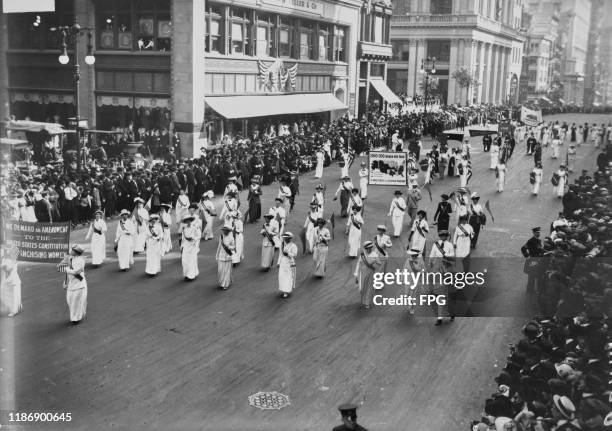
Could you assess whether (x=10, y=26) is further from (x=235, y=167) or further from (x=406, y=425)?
(x=406, y=425)

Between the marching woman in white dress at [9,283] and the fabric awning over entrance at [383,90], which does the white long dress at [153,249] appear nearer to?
the marching woman in white dress at [9,283]

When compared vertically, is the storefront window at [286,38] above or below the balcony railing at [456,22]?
below

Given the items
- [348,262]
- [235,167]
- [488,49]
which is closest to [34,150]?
[235,167]

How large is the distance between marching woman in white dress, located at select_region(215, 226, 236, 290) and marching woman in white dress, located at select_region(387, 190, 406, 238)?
6554mm

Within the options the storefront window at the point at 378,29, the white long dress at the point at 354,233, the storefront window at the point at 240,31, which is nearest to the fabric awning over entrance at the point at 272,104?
the storefront window at the point at 240,31

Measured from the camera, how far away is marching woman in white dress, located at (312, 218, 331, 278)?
16188mm

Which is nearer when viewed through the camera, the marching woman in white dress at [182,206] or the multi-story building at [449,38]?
the marching woman in white dress at [182,206]

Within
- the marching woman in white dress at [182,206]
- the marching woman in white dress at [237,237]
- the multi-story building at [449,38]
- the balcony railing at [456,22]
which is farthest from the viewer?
the multi-story building at [449,38]

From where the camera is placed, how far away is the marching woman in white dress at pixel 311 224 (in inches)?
722

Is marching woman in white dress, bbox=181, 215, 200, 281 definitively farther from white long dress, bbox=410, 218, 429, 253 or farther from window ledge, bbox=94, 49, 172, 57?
window ledge, bbox=94, 49, 172, 57

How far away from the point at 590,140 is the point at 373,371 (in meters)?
47.2

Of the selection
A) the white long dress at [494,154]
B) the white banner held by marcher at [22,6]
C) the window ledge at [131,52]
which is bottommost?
the white long dress at [494,154]

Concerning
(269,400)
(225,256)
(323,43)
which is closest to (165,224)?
(225,256)

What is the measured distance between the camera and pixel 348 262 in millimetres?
18156
